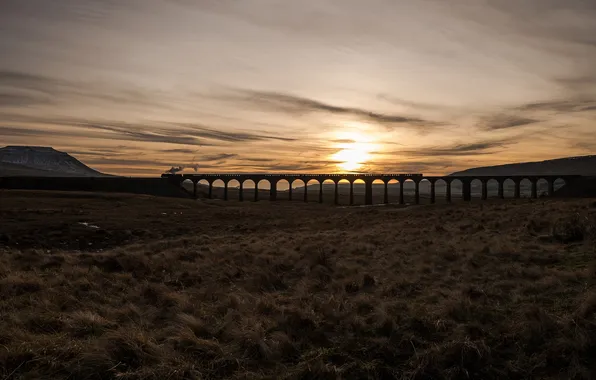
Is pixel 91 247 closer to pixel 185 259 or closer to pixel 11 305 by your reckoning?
pixel 185 259

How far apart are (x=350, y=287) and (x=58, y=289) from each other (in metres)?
6.90

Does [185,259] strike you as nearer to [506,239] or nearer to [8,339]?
[8,339]

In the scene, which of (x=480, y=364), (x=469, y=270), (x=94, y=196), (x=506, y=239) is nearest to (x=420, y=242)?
(x=506, y=239)

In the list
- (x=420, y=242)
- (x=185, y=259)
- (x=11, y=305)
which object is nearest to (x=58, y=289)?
(x=11, y=305)

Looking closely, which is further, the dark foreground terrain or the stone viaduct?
the stone viaduct

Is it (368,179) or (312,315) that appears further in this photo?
(368,179)

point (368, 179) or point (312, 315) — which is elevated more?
point (368, 179)

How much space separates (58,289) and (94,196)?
60.6m

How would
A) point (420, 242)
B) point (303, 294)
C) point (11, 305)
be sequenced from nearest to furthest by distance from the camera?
point (11, 305), point (303, 294), point (420, 242)

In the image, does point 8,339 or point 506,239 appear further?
point 506,239

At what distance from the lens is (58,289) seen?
9.04 metres

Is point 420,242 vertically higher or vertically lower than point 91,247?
higher

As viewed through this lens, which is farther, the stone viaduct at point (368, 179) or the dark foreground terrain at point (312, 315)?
the stone viaduct at point (368, 179)

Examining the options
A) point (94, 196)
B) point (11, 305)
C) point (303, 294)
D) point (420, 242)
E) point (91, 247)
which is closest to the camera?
point (11, 305)
